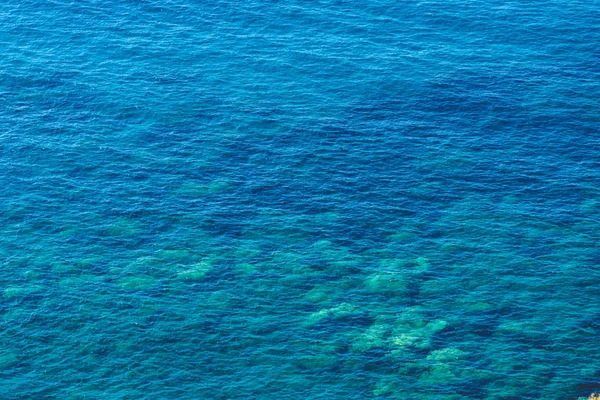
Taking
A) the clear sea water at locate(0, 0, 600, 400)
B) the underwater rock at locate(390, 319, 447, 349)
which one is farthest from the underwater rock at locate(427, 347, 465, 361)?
the underwater rock at locate(390, 319, 447, 349)

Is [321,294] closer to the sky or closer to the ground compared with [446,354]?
closer to the sky

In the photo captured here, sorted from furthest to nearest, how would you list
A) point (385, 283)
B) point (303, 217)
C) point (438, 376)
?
point (303, 217)
point (385, 283)
point (438, 376)

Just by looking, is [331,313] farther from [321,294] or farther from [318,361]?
[318,361]

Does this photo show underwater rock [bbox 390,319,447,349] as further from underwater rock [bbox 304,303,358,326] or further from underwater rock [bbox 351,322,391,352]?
underwater rock [bbox 304,303,358,326]

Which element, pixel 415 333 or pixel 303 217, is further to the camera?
pixel 303 217

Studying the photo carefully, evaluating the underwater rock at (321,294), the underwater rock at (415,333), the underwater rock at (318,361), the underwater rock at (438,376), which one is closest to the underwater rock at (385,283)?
the underwater rock at (321,294)

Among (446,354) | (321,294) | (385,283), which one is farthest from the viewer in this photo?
(385,283)

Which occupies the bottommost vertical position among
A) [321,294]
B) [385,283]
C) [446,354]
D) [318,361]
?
[446,354]

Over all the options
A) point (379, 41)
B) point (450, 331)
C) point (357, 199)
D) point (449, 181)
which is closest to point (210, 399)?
point (450, 331)

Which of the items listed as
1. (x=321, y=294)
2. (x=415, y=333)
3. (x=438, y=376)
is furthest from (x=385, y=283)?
(x=438, y=376)
